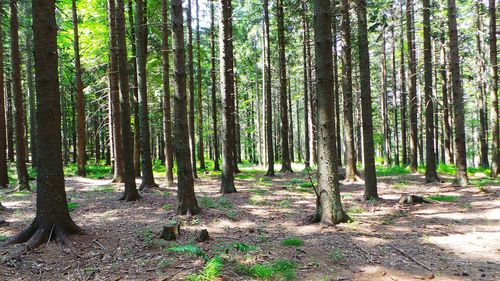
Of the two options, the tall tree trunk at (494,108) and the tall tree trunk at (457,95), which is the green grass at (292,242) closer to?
the tall tree trunk at (457,95)

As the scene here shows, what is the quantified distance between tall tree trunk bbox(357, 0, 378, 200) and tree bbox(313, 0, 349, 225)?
3.14 metres

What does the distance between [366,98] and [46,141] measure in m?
8.49

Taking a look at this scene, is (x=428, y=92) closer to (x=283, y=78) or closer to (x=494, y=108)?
(x=494, y=108)

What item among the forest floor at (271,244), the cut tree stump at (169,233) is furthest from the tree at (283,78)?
the cut tree stump at (169,233)

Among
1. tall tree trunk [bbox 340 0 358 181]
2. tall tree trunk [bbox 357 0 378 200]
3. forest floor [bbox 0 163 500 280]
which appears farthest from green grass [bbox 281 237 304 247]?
tall tree trunk [bbox 340 0 358 181]

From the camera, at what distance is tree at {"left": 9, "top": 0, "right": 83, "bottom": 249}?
6.14m

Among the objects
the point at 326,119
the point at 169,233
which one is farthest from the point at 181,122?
the point at 326,119

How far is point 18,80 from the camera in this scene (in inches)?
563

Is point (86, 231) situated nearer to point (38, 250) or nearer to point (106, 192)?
point (38, 250)

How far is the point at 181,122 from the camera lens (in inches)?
340

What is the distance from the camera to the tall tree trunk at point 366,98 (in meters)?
10.2

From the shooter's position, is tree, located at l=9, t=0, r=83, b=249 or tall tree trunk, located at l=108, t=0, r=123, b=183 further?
tall tree trunk, located at l=108, t=0, r=123, b=183

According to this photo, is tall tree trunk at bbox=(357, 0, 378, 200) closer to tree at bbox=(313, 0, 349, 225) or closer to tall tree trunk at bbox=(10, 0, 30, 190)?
tree at bbox=(313, 0, 349, 225)

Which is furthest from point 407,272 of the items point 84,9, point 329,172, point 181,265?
point 84,9
